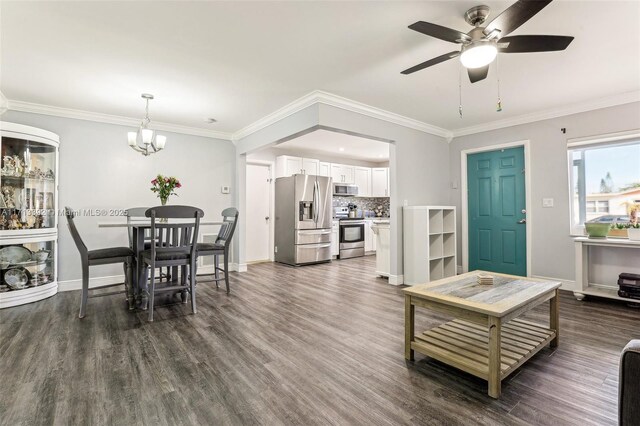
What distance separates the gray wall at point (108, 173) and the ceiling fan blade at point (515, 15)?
4.35m

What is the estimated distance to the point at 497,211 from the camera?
4.65 meters

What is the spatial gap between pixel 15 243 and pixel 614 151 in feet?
23.5

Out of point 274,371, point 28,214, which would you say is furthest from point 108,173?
point 274,371

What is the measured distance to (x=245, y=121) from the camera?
177 inches

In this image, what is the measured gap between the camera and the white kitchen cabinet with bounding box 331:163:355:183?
278 inches

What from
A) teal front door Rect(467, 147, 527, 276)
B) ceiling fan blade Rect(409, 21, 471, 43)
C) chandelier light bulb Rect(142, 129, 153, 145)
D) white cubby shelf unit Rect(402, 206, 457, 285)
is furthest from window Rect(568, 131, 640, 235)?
chandelier light bulb Rect(142, 129, 153, 145)

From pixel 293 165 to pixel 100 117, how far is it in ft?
11.0

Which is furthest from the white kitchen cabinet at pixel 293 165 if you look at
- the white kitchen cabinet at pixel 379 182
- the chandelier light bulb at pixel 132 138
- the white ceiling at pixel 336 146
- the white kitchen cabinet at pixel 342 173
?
the chandelier light bulb at pixel 132 138

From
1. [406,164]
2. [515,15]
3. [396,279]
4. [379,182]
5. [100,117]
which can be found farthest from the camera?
[379,182]

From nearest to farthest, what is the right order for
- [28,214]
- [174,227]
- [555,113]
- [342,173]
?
1. [174,227]
2. [28,214]
3. [555,113]
4. [342,173]

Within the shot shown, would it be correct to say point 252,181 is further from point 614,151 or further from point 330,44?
point 614,151

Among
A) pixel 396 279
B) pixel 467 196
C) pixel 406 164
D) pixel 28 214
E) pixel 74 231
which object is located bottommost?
pixel 396 279

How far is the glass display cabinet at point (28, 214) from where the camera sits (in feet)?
11.0

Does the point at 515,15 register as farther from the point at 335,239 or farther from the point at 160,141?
the point at 335,239
